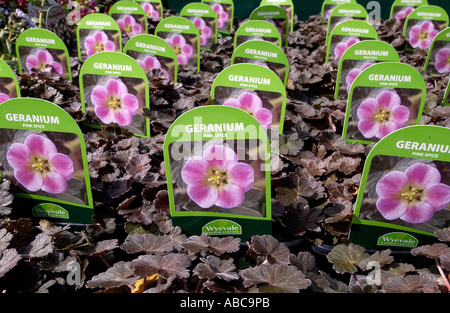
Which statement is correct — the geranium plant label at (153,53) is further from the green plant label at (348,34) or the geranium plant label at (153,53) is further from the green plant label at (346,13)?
the green plant label at (346,13)

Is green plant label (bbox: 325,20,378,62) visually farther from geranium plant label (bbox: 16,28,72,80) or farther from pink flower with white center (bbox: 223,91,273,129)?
geranium plant label (bbox: 16,28,72,80)

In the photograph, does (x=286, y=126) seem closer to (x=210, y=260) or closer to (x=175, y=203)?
(x=175, y=203)

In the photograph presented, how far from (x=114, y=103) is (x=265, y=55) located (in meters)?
0.69

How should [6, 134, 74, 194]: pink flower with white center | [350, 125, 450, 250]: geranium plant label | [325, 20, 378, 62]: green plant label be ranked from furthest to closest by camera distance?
[325, 20, 378, 62]: green plant label < [6, 134, 74, 194]: pink flower with white center < [350, 125, 450, 250]: geranium plant label

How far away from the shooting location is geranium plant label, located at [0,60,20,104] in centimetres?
154

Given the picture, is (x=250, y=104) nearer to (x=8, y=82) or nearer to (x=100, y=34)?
Answer: (x=8, y=82)

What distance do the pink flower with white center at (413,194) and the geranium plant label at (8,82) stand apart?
137cm

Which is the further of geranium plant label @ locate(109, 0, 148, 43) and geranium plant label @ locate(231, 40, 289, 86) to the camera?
geranium plant label @ locate(109, 0, 148, 43)

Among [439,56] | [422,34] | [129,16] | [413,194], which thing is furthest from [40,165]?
[422,34]

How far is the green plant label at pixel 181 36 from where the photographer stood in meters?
2.21

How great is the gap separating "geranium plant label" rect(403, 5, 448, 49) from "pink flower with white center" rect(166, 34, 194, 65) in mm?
1526

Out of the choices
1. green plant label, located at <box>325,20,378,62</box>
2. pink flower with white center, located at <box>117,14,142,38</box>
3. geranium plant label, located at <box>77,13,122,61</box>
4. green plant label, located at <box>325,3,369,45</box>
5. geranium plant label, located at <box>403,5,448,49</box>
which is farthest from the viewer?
pink flower with white center, located at <box>117,14,142,38</box>

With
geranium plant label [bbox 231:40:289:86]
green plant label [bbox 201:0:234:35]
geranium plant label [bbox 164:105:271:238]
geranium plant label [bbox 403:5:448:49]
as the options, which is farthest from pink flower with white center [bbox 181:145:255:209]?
green plant label [bbox 201:0:234:35]

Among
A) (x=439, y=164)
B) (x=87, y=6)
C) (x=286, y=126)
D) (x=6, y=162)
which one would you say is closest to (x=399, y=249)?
(x=439, y=164)
